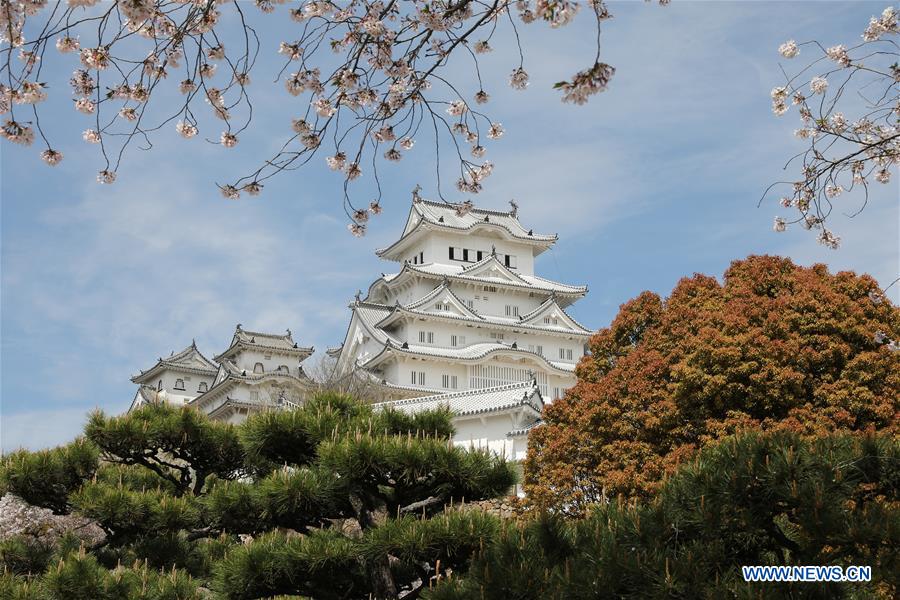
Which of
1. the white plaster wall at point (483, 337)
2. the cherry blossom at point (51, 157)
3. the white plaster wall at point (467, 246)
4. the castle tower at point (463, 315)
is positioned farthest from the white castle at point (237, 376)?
the cherry blossom at point (51, 157)

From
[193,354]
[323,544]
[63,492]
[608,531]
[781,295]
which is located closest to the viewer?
[608,531]

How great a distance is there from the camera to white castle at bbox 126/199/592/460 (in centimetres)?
3738

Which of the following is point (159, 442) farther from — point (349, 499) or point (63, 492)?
point (349, 499)

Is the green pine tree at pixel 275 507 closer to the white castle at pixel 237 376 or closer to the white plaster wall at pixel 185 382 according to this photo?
the white castle at pixel 237 376

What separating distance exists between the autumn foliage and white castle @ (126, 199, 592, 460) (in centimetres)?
1794

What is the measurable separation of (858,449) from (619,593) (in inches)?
75.6

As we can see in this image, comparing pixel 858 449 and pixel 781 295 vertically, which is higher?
pixel 781 295

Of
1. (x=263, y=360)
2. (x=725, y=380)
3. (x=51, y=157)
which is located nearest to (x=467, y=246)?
(x=263, y=360)

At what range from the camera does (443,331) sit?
39.0 metres

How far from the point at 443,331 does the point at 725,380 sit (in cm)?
2586

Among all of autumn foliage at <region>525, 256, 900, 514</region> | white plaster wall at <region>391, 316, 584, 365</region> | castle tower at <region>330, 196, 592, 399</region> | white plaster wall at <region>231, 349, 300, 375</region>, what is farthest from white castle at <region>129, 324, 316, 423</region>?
autumn foliage at <region>525, 256, 900, 514</region>

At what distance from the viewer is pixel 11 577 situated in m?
9.41

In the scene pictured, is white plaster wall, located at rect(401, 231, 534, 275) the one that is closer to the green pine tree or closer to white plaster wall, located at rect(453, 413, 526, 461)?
white plaster wall, located at rect(453, 413, 526, 461)

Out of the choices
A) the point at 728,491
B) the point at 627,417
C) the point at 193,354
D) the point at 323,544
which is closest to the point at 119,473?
the point at 323,544
